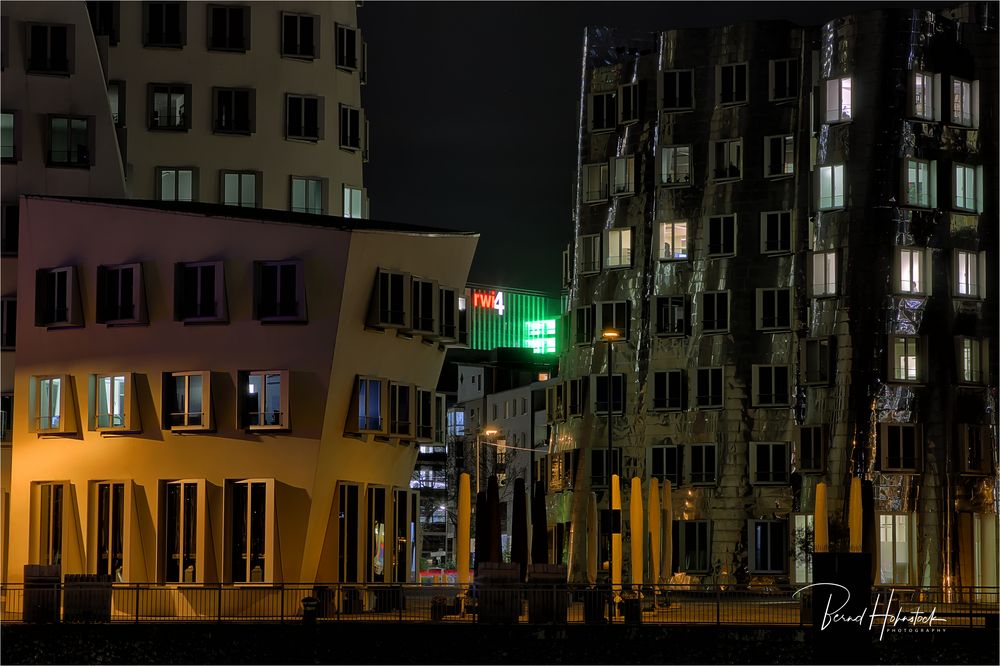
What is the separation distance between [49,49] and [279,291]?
13910mm

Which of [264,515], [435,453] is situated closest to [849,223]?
[264,515]

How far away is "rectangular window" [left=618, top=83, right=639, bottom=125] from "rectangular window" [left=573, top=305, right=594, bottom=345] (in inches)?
325

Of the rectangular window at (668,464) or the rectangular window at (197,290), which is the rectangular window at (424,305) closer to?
the rectangular window at (197,290)

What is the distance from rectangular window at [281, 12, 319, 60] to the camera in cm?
6981

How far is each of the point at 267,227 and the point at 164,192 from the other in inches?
555

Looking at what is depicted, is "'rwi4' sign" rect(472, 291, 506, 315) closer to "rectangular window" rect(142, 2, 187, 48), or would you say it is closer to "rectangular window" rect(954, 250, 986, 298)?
"rectangular window" rect(954, 250, 986, 298)

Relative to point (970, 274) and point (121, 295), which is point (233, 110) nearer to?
point (121, 295)

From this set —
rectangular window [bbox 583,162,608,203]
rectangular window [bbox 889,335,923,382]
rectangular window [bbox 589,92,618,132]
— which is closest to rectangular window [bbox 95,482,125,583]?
rectangular window [bbox 889,335,923,382]

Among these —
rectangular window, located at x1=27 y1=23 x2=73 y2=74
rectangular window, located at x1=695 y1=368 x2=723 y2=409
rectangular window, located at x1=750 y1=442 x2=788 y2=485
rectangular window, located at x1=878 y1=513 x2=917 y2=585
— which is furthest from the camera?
rectangular window, located at x1=695 y1=368 x2=723 y2=409

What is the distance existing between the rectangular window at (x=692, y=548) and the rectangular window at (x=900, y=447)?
808 centimetres

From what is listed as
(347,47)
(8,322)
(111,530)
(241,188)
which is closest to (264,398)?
(111,530)

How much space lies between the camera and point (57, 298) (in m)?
57.3

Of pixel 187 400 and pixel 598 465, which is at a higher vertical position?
pixel 187 400
